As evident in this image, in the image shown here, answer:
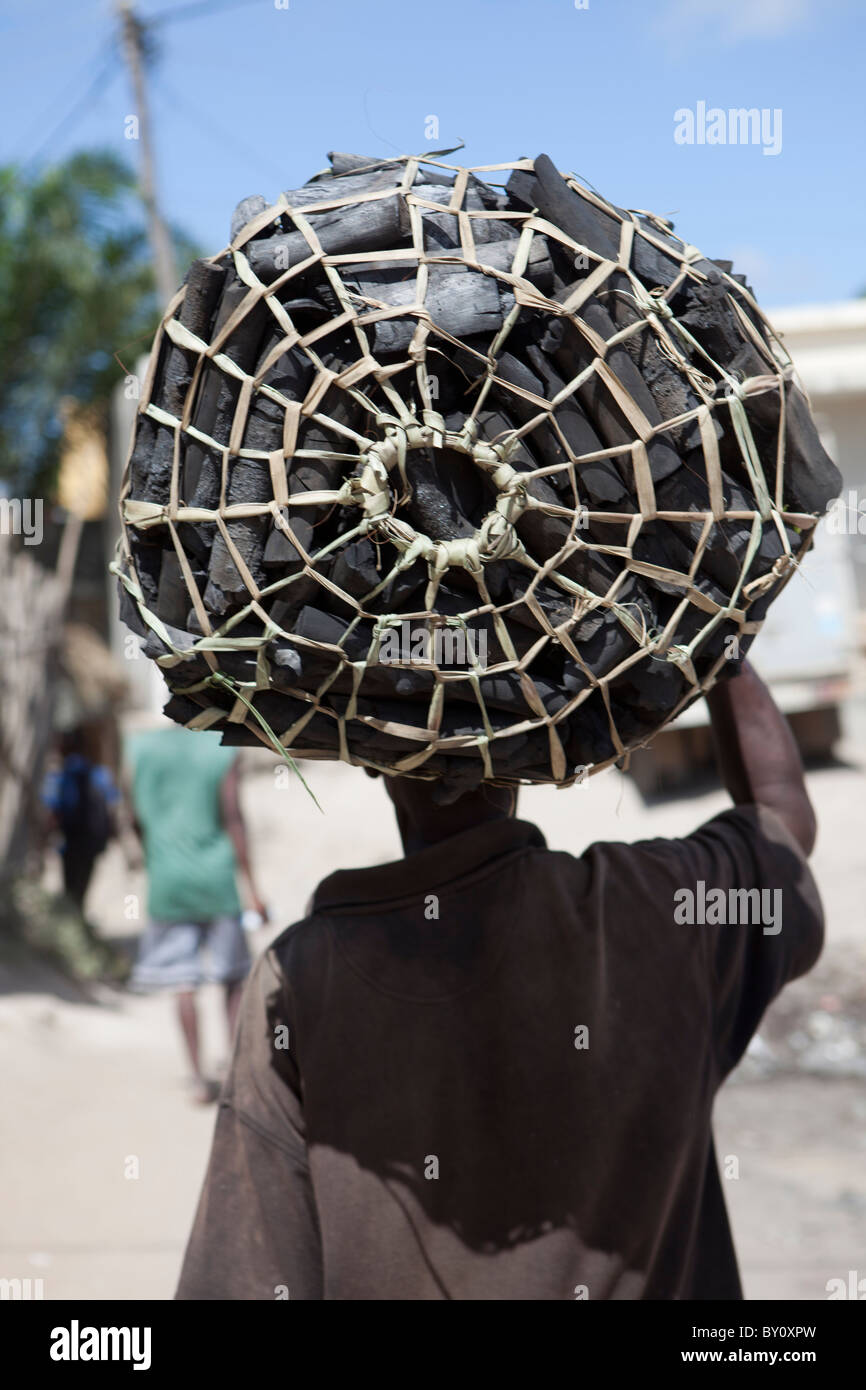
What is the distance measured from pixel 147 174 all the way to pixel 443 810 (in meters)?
13.9

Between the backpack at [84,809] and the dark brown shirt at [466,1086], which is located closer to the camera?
the dark brown shirt at [466,1086]

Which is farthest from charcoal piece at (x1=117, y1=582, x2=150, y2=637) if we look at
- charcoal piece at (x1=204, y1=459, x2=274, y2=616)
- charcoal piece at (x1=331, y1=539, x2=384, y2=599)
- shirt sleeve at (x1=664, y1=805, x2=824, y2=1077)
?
shirt sleeve at (x1=664, y1=805, x2=824, y2=1077)

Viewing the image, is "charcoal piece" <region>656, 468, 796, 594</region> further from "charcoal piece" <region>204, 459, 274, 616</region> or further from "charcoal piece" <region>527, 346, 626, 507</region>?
"charcoal piece" <region>204, 459, 274, 616</region>

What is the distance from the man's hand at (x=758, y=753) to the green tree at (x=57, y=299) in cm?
1327

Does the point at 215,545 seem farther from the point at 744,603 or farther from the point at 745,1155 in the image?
the point at 745,1155

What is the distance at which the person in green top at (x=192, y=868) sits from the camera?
17.5 feet

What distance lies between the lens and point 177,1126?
507 centimetres

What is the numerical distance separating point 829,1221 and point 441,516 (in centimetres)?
379

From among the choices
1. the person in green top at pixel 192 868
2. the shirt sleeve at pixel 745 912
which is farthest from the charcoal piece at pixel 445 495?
the person in green top at pixel 192 868

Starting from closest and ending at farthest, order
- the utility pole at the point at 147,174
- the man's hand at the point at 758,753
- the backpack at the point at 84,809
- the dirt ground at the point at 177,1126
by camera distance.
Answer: the man's hand at the point at 758,753
the dirt ground at the point at 177,1126
the backpack at the point at 84,809
the utility pole at the point at 147,174

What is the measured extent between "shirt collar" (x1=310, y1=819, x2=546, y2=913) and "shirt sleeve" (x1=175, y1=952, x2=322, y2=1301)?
0.46ft

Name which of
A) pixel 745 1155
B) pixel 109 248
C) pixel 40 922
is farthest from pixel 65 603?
pixel 109 248

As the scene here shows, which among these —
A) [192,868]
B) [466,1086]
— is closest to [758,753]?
[466,1086]

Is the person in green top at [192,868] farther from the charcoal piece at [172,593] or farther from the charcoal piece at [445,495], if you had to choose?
the charcoal piece at [445,495]
